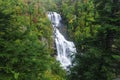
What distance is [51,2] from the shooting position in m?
82.9

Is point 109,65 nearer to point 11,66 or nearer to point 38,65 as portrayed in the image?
point 38,65

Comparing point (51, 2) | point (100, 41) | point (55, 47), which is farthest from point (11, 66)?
point (51, 2)

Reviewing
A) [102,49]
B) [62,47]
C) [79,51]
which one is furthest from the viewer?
[62,47]

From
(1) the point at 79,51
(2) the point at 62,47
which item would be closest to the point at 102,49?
(1) the point at 79,51

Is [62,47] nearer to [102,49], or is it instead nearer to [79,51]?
[79,51]

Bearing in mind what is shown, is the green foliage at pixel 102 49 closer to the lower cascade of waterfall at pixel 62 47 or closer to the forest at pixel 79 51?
the forest at pixel 79 51

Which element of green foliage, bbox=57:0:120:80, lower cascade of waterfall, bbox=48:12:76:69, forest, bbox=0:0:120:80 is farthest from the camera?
lower cascade of waterfall, bbox=48:12:76:69

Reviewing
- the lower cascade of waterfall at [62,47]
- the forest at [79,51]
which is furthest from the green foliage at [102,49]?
the lower cascade of waterfall at [62,47]

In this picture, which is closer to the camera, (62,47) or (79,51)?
(79,51)

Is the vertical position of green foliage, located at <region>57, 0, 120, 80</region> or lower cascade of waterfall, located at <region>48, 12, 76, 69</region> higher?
green foliage, located at <region>57, 0, 120, 80</region>

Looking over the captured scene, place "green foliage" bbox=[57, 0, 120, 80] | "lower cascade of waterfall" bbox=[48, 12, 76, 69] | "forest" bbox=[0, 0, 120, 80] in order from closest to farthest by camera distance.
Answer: "forest" bbox=[0, 0, 120, 80] < "green foliage" bbox=[57, 0, 120, 80] < "lower cascade of waterfall" bbox=[48, 12, 76, 69]

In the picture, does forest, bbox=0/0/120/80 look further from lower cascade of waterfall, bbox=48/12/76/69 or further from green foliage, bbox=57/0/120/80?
lower cascade of waterfall, bbox=48/12/76/69

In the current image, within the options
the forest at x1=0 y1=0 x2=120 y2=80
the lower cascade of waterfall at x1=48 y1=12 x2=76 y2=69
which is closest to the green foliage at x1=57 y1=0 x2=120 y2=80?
the forest at x1=0 y1=0 x2=120 y2=80

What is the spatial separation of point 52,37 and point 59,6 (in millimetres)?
24129
